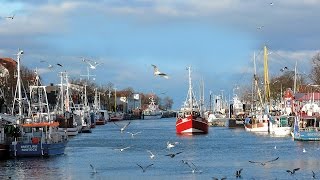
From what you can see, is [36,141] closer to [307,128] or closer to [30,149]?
[30,149]

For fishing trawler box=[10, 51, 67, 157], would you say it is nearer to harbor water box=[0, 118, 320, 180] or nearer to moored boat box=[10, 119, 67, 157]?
moored boat box=[10, 119, 67, 157]

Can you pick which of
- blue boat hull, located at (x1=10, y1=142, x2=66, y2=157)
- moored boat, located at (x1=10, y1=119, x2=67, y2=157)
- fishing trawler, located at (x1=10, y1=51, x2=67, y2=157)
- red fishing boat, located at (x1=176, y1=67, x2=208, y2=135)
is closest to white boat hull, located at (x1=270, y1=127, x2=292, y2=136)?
red fishing boat, located at (x1=176, y1=67, x2=208, y2=135)

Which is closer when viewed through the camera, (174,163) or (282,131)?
(174,163)

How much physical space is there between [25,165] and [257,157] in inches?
946

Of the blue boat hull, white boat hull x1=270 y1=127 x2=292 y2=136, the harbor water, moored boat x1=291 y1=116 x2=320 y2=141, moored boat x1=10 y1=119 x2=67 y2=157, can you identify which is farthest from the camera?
white boat hull x1=270 y1=127 x2=292 y2=136

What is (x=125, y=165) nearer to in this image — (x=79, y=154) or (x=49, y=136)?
(x=49, y=136)

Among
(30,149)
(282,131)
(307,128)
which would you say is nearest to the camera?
(30,149)

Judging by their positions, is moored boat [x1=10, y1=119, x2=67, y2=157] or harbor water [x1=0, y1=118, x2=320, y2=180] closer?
harbor water [x1=0, y1=118, x2=320, y2=180]

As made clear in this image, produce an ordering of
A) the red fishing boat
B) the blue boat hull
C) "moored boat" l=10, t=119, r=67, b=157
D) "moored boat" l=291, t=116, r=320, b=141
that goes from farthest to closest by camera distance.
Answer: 1. the red fishing boat
2. "moored boat" l=291, t=116, r=320, b=141
3. "moored boat" l=10, t=119, r=67, b=157
4. the blue boat hull

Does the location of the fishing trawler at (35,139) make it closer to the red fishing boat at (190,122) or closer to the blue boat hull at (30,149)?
the blue boat hull at (30,149)

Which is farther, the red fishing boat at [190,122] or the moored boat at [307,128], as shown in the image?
the red fishing boat at [190,122]

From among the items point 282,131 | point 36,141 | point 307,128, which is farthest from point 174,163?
point 282,131

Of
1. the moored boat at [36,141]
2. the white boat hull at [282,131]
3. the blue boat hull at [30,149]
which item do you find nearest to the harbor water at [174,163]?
the blue boat hull at [30,149]

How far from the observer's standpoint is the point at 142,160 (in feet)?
267
